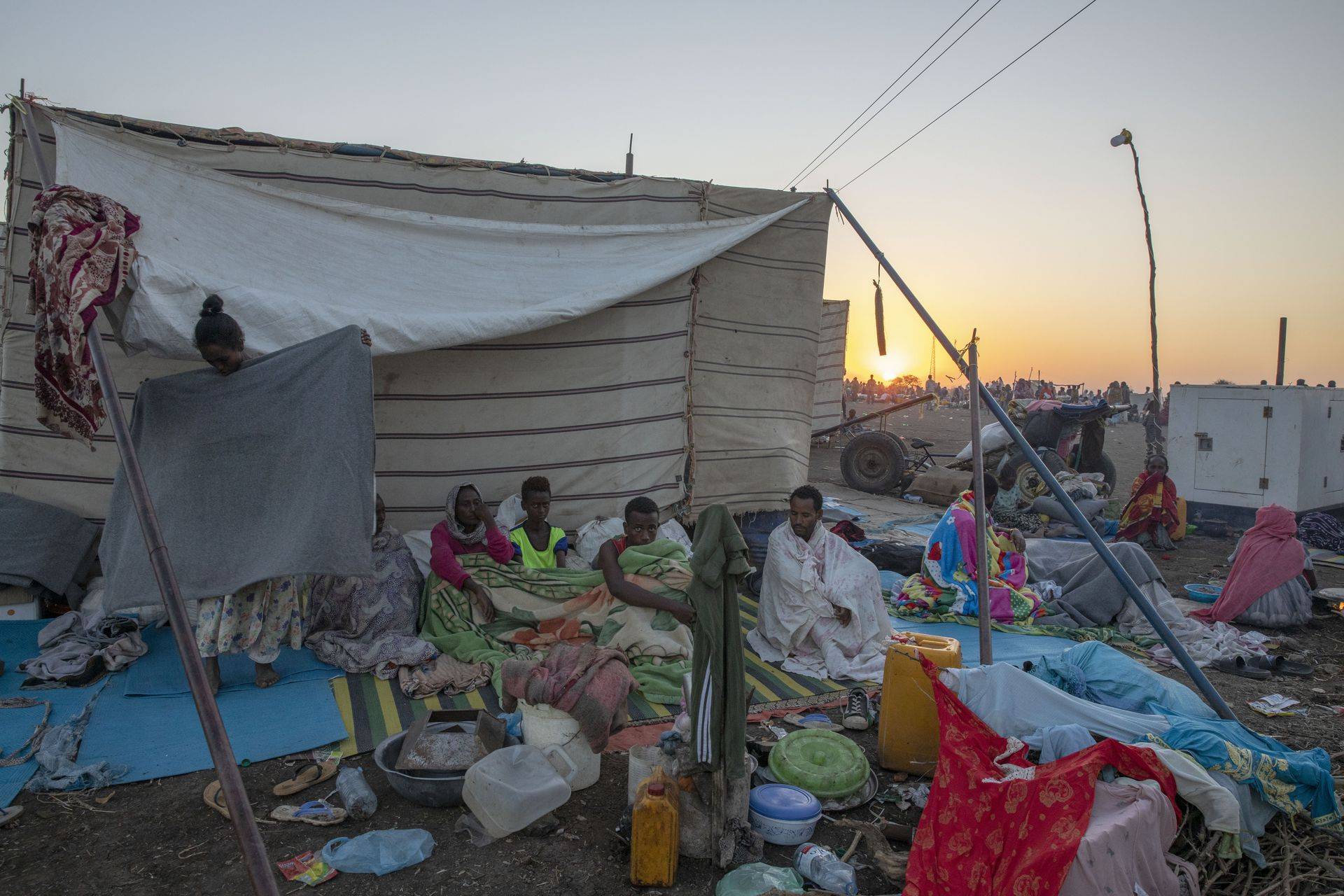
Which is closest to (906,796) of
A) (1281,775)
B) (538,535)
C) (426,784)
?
(1281,775)

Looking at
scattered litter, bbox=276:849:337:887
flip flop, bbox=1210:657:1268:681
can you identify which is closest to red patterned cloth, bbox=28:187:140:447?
scattered litter, bbox=276:849:337:887

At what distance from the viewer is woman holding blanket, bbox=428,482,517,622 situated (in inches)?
196

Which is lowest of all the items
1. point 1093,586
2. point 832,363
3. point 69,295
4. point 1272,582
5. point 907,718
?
point 907,718

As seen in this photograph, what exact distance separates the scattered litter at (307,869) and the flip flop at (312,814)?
0.68 ft

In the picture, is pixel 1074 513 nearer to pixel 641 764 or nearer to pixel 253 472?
pixel 641 764

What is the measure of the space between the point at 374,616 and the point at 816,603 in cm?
268

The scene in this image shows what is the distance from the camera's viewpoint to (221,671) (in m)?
4.39

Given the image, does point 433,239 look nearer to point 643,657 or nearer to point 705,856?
point 643,657

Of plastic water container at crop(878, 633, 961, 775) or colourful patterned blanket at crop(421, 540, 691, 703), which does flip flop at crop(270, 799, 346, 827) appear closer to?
colourful patterned blanket at crop(421, 540, 691, 703)

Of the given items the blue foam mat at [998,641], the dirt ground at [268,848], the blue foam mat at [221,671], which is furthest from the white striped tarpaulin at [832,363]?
the dirt ground at [268,848]

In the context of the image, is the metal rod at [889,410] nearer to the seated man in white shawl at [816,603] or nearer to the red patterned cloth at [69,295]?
the seated man in white shawl at [816,603]

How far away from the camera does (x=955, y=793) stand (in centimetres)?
273

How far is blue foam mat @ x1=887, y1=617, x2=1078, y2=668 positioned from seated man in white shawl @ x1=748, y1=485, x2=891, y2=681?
569 millimetres

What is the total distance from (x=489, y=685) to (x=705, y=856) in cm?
191
